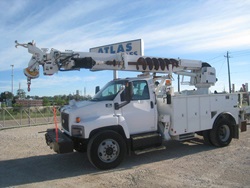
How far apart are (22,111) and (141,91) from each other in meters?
14.0

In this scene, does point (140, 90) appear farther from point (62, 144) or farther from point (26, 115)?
point (26, 115)

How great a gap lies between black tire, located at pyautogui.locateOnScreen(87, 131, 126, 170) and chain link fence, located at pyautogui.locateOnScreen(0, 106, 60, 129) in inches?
527

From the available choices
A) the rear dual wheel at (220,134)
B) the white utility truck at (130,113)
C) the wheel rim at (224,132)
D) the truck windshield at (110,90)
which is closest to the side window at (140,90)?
the white utility truck at (130,113)

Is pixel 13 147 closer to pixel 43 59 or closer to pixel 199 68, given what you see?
pixel 43 59

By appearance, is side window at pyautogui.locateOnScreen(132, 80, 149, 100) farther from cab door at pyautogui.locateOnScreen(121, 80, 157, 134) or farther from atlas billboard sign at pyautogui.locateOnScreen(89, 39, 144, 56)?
atlas billboard sign at pyautogui.locateOnScreen(89, 39, 144, 56)

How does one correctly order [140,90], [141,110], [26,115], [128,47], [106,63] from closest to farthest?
1. [141,110]
2. [140,90]
3. [106,63]
4. [128,47]
5. [26,115]

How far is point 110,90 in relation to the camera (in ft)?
27.8

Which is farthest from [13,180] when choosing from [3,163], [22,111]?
[22,111]

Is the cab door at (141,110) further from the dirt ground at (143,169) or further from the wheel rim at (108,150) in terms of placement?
the dirt ground at (143,169)

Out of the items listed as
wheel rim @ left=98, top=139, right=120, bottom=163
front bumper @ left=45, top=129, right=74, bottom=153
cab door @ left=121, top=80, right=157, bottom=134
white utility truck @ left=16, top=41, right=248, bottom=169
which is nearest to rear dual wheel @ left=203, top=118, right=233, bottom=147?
white utility truck @ left=16, top=41, right=248, bottom=169

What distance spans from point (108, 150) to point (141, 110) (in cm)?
164

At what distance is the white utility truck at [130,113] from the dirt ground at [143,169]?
0.46 meters

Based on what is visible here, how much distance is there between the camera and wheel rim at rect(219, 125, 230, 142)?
9951mm

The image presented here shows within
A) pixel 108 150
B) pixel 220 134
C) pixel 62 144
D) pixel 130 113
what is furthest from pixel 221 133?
pixel 62 144
